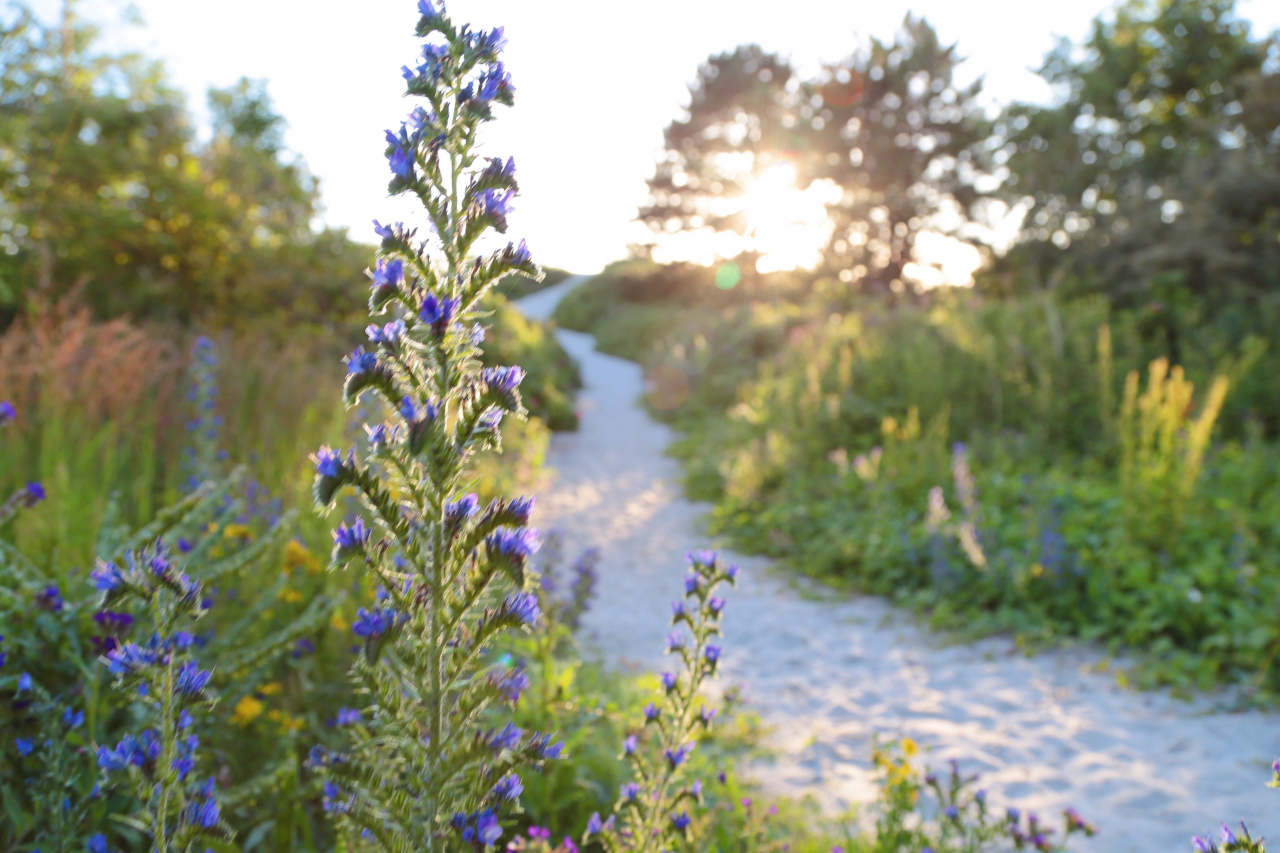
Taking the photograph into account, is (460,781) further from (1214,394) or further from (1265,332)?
Result: (1265,332)

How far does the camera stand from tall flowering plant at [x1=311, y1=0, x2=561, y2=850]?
112 cm

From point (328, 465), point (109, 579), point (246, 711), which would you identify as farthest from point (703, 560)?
point (246, 711)

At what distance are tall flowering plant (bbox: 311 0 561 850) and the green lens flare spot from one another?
2600 cm

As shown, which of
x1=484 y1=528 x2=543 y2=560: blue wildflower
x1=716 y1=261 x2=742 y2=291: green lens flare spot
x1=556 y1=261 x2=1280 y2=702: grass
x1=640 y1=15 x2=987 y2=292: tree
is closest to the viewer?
x1=484 y1=528 x2=543 y2=560: blue wildflower

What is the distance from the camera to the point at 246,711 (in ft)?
7.24

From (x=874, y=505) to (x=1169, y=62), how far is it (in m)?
13.6

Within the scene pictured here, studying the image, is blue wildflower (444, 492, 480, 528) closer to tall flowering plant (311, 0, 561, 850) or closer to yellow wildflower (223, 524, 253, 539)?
tall flowering plant (311, 0, 561, 850)

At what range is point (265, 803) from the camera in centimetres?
210

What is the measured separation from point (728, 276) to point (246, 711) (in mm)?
25921

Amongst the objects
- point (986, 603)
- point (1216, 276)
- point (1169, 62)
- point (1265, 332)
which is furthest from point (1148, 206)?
point (986, 603)

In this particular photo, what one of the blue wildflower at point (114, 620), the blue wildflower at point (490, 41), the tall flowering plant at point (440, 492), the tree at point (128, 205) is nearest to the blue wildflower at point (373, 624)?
the tall flowering plant at point (440, 492)

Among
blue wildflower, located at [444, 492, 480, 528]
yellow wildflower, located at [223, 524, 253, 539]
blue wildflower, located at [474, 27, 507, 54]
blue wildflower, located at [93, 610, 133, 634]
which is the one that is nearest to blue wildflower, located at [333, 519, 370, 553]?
blue wildflower, located at [444, 492, 480, 528]

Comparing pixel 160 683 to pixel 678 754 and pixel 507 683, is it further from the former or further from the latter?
pixel 678 754

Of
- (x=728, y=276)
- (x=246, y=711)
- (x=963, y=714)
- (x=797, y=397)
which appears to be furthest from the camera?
(x=728, y=276)
